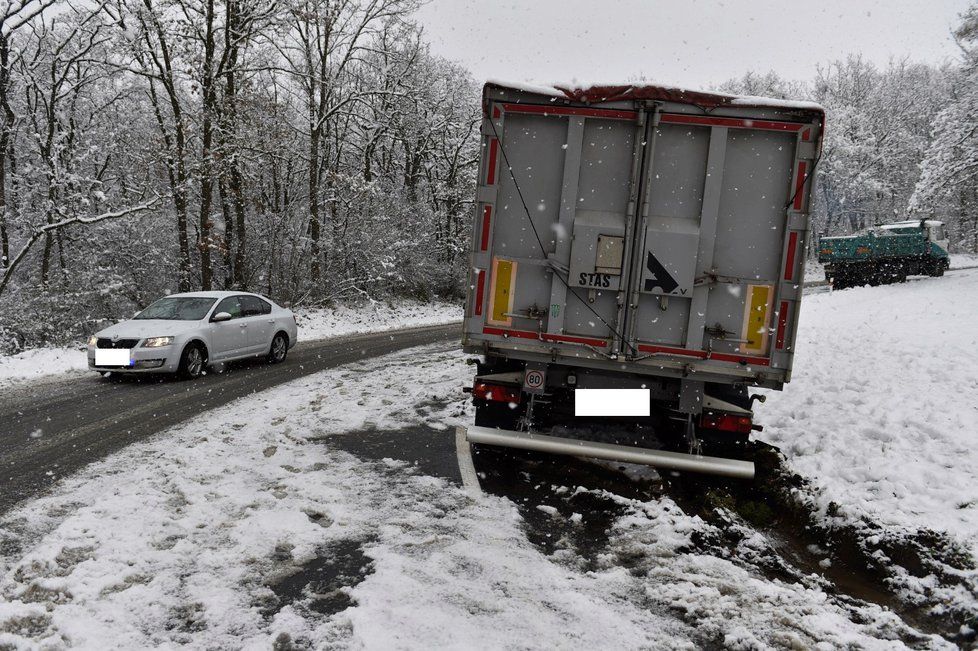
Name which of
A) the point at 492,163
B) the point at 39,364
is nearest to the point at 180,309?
the point at 39,364

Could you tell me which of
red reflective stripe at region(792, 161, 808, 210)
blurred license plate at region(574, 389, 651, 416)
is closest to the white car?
blurred license plate at region(574, 389, 651, 416)

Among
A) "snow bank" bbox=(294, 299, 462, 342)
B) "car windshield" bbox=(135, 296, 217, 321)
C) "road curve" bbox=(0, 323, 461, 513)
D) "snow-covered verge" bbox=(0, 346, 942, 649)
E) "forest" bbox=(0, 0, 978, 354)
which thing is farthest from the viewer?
"snow bank" bbox=(294, 299, 462, 342)

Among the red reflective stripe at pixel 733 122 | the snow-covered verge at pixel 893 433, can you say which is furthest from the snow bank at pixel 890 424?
the red reflective stripe at pixel 733 122

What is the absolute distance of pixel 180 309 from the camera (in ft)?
34.3

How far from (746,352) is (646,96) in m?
2.21

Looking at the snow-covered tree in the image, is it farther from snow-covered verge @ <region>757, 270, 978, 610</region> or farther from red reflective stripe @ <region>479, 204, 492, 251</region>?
red reflective stripe @ <region>479, 204, 492, 251</region>

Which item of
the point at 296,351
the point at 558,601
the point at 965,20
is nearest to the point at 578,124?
the point at 558,601

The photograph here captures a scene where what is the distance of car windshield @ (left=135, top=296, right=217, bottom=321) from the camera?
10.3 m

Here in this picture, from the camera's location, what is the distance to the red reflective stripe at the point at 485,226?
16.8ft

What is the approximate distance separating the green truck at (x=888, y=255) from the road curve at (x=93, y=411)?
23968mm

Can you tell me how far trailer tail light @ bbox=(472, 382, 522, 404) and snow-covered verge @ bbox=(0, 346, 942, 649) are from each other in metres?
0.89

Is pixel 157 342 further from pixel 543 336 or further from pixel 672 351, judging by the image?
pixel 672 351

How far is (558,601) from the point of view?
3365mm

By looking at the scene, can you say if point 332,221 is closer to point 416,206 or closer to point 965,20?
point 416,206
